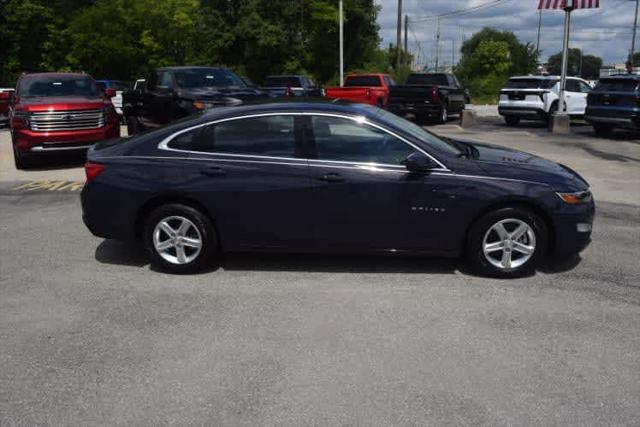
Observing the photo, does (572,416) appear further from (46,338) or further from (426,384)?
(46,338)

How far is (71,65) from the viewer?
39.1 m

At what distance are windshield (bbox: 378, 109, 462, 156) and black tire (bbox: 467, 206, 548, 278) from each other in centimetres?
72

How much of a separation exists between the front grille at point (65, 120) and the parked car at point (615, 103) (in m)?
13.5

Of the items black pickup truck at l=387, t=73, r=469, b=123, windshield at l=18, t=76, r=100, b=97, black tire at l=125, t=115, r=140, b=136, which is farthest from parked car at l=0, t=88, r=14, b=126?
black pickup truck at l=387, t=73, r=469, b=123

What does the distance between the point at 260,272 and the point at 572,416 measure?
126 inches

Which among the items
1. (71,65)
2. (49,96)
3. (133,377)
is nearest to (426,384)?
(133,377)

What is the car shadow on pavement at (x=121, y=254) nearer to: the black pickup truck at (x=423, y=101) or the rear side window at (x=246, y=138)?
the rear side window at (x=246, y=138)

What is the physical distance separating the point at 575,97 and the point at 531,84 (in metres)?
1.95

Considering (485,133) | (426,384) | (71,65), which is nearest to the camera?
(426,384)

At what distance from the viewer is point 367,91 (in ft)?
76.7

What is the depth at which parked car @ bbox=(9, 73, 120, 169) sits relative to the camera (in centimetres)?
1170

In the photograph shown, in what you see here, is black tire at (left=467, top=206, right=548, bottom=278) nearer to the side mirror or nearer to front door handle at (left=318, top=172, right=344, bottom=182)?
the side mirror

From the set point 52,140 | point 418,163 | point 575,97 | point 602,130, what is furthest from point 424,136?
point 575,97

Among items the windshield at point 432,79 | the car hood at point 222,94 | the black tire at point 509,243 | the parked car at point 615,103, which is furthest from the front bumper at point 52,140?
the windshield at point 432,79
